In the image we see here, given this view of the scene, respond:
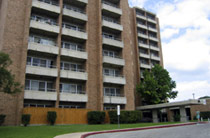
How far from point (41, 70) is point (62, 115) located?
703cm

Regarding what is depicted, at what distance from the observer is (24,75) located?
90.2 feet

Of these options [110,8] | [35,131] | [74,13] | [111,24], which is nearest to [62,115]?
[35,131]

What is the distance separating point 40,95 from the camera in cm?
2814

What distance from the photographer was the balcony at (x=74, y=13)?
34.1 meters

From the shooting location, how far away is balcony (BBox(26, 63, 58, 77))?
28288 millimetres

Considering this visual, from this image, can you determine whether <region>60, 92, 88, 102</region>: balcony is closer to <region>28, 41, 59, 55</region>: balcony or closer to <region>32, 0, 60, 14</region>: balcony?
<region>28, 41, 59, 55</region>: balcony

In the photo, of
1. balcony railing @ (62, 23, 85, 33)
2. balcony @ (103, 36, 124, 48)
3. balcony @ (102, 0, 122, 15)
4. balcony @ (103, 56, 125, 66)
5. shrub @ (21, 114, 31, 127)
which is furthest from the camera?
balcony @ (102, 0, 122, 15)

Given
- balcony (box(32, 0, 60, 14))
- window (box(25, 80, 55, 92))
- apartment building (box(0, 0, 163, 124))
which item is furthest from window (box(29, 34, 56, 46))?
window (box(25, 80, 55, 92))

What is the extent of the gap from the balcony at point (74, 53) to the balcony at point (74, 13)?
6239mm

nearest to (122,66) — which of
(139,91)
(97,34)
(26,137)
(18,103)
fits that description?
(97,34)

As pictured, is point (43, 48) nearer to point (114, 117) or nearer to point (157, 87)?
point (114, 117)

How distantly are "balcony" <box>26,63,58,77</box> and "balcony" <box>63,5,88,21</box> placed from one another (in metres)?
9.97

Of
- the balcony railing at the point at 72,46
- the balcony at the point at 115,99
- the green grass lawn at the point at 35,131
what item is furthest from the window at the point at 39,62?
the green grass lawn at the point at 35,131

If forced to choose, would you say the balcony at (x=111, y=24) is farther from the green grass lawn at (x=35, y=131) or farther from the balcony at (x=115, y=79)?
the green grass lawn at (x=35, y=131)
